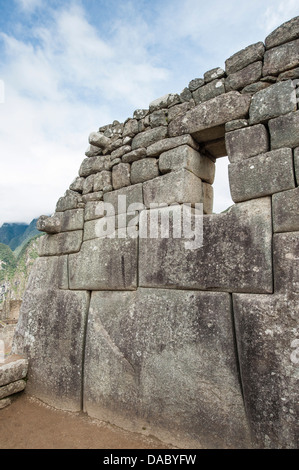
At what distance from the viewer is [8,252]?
68.3 m

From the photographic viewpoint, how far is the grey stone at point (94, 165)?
3725mm

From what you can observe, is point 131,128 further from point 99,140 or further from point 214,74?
point 214,74

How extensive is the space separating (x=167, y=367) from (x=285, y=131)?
2408 mm

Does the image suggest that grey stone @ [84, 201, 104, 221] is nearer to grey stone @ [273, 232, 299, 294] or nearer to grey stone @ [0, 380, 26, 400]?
grey stone @ [273, 232, 299, 294]

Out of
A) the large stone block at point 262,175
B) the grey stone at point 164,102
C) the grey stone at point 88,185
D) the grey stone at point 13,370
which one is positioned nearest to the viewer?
the large stone block at point 262,175

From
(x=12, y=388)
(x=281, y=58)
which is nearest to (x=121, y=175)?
(x=281, y=58)

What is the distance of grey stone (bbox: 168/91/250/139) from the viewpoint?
259 centimetres

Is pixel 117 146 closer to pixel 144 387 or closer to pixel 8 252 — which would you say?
pixel 144 387

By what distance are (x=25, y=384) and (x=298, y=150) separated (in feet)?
14.0

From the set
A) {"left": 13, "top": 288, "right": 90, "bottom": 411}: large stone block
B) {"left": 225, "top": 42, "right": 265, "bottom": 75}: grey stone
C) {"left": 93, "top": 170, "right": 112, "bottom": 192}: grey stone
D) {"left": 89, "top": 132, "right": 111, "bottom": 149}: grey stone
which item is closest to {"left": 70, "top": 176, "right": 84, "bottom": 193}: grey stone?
{"left": 93, "top": 170, "right": 112, "bottom": 192}: grey stone

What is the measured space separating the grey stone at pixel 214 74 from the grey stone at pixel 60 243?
244 cm

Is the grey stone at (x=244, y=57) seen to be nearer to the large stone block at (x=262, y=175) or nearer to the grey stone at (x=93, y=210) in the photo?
the large stone block at (x=262, y=175)

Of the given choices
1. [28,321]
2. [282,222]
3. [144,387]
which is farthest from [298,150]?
→ [28,321]

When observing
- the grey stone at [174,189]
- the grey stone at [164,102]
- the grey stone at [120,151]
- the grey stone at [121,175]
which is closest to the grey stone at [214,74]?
the grey stone at [164,102]
